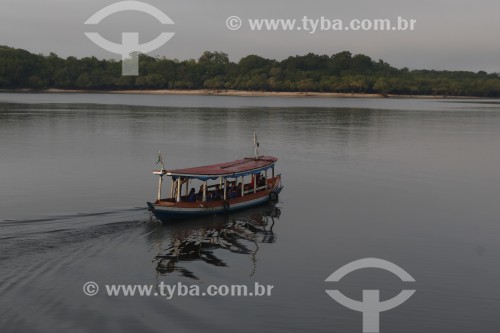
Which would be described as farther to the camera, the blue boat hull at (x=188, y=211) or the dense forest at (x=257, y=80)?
the dense forest at (x=257, y=80)

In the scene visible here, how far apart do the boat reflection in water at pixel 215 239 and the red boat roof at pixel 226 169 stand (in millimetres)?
2140

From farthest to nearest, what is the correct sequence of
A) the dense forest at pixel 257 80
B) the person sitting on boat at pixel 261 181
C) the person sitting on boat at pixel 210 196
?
the dense forest at pixel 257 80 → the person sitting on boat at pixel 261 181 → the person sitting on boat at pixel 210 196

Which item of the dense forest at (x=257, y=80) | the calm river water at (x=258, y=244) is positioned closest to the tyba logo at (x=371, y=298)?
the calm river water at (x=258, y=244)

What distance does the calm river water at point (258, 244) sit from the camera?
17516 mm

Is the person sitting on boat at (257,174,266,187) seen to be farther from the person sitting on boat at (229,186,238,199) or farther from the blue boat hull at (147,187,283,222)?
the person sitting on boat at (229,186,238,199)

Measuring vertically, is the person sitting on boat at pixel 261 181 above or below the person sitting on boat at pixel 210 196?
above

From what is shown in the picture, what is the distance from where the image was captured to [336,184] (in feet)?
122

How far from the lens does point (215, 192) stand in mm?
28797

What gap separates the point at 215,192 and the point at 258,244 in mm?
5106

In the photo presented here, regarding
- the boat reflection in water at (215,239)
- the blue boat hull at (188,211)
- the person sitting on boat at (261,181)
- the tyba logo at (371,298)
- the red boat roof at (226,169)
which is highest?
the red boat roof at (226,169)

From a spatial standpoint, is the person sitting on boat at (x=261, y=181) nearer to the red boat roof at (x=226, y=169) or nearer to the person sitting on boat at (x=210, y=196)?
the red boat roof at (x=226, y=169)

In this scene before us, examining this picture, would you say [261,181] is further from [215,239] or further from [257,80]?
[257,80]

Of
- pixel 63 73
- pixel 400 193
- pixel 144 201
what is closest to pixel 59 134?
pixel 144 201

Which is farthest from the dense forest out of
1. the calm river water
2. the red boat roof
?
the red boat roof
